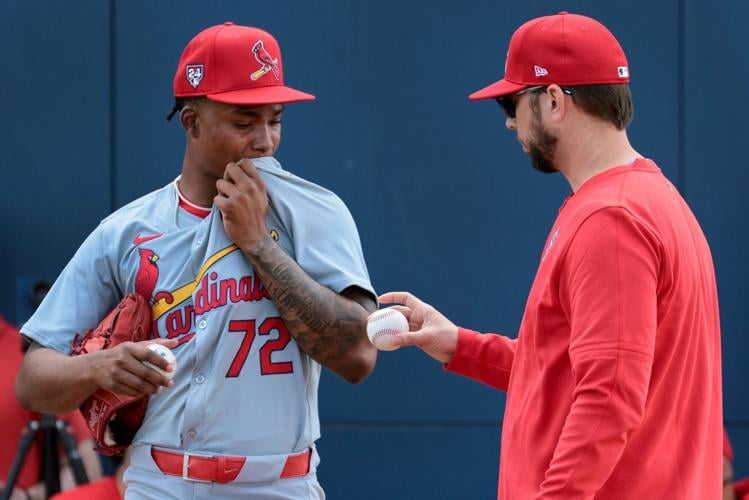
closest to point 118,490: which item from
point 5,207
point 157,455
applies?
point 157,455

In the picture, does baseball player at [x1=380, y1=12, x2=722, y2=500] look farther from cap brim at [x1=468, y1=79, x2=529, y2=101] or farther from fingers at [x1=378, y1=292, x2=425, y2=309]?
fingers at [x1=378, y1=292, x2=425, y2=309]

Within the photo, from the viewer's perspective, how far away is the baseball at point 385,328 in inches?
110

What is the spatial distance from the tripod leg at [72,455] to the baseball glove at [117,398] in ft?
5.11

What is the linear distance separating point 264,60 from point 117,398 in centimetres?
91

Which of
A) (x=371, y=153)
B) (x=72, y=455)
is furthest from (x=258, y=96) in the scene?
(x=72, y=455)

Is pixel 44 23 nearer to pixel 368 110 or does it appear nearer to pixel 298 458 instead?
pixel 368 110

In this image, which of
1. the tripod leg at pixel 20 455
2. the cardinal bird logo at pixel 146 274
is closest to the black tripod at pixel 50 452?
the tripod leg at pixel 20 455

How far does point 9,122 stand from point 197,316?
232 cm

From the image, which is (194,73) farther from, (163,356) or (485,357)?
(485,357)

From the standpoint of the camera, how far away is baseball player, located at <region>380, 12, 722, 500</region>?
7.37ft

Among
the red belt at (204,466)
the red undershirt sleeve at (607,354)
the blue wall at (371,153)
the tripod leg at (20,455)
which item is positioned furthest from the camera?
the blue wall at (371,153)

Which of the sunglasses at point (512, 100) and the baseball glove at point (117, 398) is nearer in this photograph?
the sunglasses at point (512, 100)

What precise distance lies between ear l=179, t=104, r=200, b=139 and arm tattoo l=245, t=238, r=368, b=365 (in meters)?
0.38

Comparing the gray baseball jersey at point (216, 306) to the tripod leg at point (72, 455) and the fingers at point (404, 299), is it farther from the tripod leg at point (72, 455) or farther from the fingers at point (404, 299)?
the tripod leg at point (72, 455)
